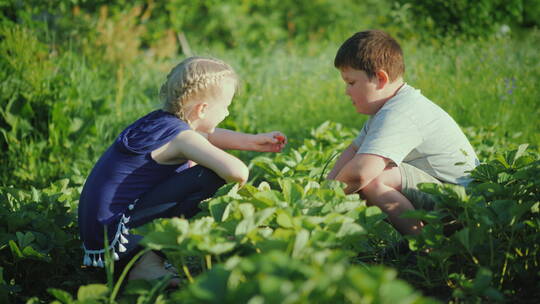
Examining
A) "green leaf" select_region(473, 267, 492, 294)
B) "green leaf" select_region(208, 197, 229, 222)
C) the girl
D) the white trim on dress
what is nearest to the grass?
the girl

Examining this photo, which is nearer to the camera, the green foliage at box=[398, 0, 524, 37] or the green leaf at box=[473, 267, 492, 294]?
the green leaf at box=[473, 267, 492, 294]

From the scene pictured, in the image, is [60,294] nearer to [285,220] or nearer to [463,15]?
[285,220]

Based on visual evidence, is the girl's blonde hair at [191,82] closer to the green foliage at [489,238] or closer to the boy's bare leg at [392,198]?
the boy's bare leg at [392,198]

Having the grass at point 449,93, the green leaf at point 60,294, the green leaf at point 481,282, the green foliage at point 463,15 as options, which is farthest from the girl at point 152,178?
the green foliage at point 463,15

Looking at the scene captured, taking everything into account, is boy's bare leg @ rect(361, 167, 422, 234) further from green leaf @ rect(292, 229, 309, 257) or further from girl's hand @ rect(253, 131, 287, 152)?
green leaf @ rect(292, 229, 309, 257)

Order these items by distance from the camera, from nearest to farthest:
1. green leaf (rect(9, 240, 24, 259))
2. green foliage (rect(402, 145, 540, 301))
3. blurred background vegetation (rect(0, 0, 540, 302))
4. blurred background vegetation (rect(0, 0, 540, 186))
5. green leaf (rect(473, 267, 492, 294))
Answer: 1. green leaf (rect(473, 267, 492, 294))
2. green foliage (rect(402, 145, 540, 301))
3. green leaf (rect(9, 240, 24, 259))
4. blurred background vegetation (rect(0, 0, 540, 302))
5. blurred background vegetation (rect(0, 0, 540, 186))

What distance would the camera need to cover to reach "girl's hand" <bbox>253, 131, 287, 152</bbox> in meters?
2.68

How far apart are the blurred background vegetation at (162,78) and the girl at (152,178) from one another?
134cm

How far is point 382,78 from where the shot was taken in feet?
8.30

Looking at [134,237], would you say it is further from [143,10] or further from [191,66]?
[143,10]

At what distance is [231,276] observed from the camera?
137 centimetres

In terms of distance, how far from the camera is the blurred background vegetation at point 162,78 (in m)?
3.99

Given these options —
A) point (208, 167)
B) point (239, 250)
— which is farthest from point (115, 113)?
point (239, 250)

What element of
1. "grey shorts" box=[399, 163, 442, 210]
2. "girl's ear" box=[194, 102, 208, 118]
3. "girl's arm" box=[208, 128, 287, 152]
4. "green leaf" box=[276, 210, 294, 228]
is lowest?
"grey shorts" box=[399, 163, 442, 210]
